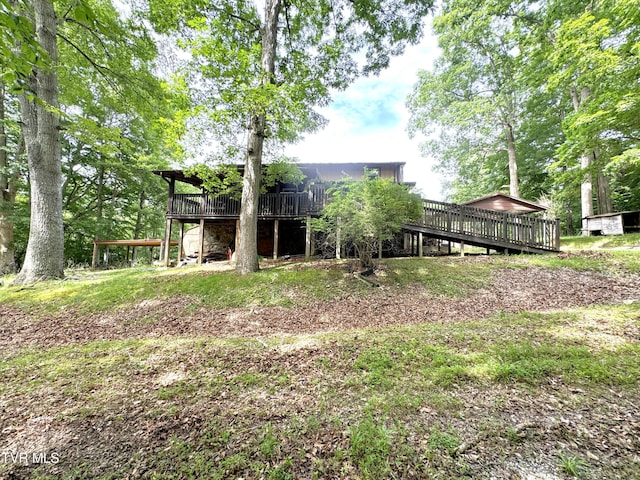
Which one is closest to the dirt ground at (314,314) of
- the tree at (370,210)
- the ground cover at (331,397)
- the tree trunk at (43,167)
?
the ground cover at (331,397)

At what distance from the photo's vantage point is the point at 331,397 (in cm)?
245

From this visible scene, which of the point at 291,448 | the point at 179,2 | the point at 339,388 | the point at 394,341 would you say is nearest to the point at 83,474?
the point at 291,448

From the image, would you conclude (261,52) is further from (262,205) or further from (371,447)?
(371,447)

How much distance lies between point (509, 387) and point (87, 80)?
15.3 metres

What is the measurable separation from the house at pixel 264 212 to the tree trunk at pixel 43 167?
387 cm

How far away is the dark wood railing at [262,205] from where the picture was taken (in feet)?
37.1

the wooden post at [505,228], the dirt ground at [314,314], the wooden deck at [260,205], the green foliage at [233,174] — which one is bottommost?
the dirt ground at [314,314]

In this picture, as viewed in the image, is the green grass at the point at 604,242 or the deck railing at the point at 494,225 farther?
the green grass at the point at 604,242

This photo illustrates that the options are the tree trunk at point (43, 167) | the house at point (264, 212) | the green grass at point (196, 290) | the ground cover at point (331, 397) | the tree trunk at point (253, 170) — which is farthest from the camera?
the house at point (264, 212)

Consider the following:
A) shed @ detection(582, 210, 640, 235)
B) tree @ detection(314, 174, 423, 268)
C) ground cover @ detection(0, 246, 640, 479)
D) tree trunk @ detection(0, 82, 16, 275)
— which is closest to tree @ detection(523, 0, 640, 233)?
shed @ detection(582, 210, 640, 235)

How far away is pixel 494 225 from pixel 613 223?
668 cm

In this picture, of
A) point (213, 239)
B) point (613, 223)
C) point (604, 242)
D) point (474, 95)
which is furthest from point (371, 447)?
point (474, 95)

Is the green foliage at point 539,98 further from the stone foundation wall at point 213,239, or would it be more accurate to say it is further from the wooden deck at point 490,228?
the stone foundation wall at point 213,239

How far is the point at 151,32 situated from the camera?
9.16 meters
